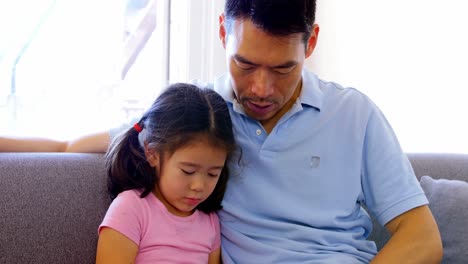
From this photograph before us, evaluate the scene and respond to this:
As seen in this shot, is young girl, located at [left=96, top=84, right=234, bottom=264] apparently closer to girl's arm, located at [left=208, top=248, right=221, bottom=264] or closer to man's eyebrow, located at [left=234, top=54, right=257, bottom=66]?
girl's arm, located at [left=208, top=248, right=221, bottom=264]

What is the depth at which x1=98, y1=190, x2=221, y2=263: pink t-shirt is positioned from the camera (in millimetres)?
1274

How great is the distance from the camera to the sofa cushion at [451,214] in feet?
5.16

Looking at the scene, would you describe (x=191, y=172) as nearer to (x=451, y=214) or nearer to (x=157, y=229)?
(x=157, y=229)

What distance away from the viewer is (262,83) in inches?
50.0

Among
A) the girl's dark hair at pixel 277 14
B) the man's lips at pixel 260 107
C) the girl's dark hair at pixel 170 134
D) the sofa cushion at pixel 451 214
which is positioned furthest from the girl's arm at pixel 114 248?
the sofa cushion at pixel 451 214

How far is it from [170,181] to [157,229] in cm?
11

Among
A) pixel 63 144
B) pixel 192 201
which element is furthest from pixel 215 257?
pixel 63 144

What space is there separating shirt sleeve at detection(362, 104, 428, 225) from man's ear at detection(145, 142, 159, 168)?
0.48 meters

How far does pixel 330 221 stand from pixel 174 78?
1.26 meters

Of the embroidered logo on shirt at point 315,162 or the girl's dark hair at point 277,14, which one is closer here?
the girl's dark hair at point 277,14

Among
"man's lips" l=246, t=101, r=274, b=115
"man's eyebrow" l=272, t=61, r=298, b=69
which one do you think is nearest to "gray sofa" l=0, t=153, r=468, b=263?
"man's lips" l=246, t=101, r=274, b=115

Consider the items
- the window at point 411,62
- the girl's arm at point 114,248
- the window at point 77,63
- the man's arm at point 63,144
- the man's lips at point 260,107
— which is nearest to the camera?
the girl's arm at point 114,248

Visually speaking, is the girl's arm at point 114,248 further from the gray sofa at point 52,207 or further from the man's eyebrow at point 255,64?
the man's eyebrow at point 255,64

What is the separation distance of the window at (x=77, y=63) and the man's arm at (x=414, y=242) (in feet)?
4.48
